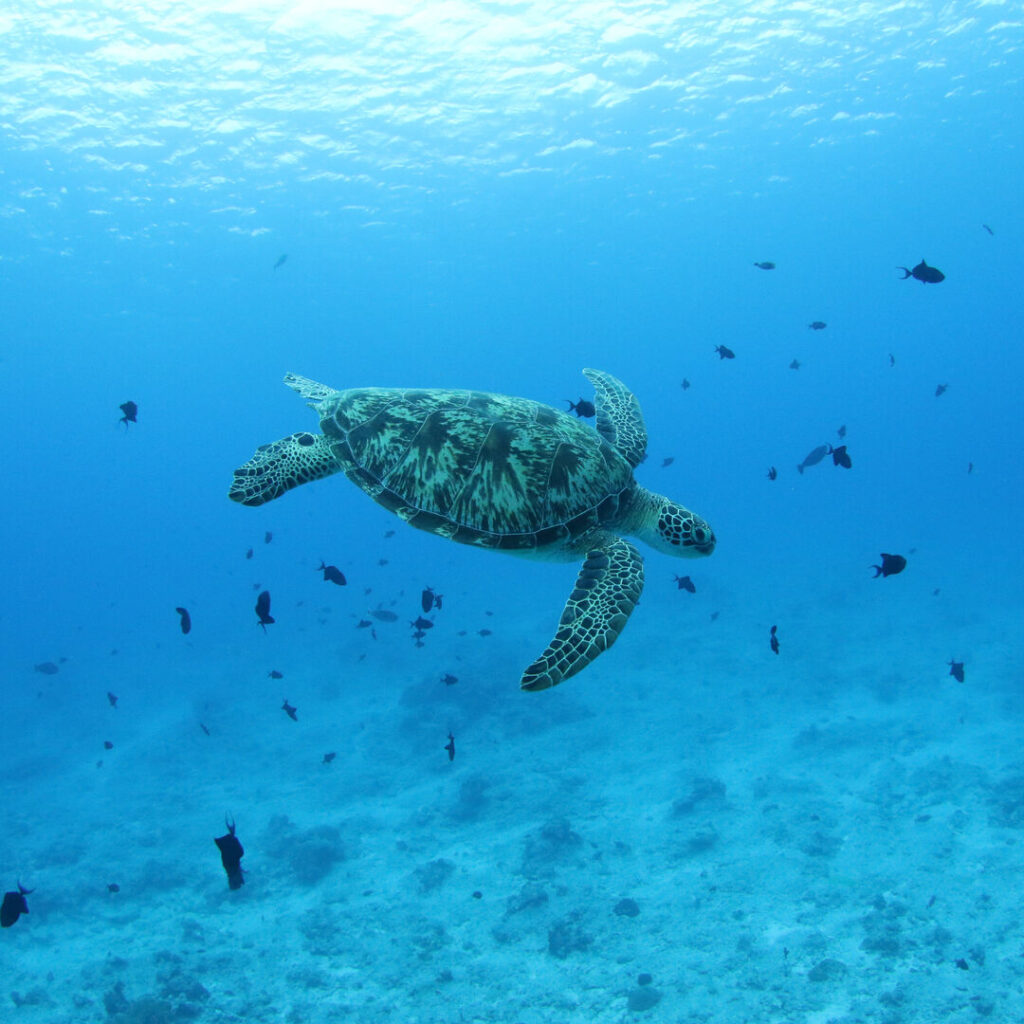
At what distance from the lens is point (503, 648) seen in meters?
24.5

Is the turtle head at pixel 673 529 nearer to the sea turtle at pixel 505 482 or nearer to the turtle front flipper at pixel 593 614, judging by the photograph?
the sea turtle at pixel 505 482

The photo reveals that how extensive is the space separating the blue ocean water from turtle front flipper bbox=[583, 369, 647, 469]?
17.7 feet

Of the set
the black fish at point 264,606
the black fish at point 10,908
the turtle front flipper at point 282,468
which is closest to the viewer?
the black fish at point 10,908

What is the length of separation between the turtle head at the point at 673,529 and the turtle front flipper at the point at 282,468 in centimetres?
378

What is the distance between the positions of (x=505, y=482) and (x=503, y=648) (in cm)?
1883

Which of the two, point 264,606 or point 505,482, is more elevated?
point 505,482

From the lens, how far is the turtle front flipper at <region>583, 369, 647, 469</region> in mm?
8359

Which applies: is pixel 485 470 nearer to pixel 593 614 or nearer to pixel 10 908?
pixel 593 614

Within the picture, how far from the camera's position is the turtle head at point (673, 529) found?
7.20 meters

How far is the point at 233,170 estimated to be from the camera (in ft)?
106

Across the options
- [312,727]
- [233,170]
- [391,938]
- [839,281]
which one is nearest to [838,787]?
[391,938]

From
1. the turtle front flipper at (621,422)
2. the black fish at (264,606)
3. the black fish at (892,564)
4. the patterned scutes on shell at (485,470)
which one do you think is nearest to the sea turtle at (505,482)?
the patterned scutes on shell at (485,470)

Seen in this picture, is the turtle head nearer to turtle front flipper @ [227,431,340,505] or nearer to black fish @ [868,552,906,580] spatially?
→ black fish @ [868,552,906,580]

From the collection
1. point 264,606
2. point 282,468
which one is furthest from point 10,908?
point 282,468
